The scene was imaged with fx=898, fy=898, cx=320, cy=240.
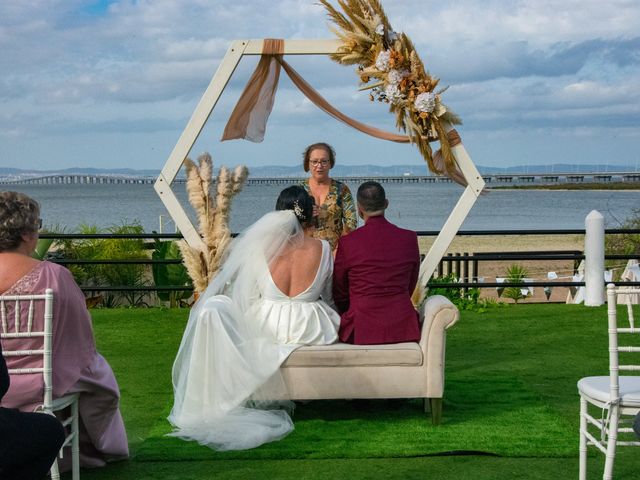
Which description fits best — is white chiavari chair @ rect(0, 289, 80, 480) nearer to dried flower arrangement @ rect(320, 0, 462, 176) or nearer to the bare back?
the bare back

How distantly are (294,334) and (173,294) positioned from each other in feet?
18.5

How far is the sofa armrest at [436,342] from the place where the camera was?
5.14 m

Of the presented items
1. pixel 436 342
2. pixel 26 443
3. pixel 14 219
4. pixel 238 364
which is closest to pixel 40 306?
pixel 14 219

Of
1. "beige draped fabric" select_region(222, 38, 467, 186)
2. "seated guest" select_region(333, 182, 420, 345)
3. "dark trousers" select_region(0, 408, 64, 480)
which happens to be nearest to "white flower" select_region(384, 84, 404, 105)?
"beige draped fabric" select_region(222, 38, 467, 186)

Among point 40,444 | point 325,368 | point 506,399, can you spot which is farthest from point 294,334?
point 40,444

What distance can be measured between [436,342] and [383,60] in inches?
76.2

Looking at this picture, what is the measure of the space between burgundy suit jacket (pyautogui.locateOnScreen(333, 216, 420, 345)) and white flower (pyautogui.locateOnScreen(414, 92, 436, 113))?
38.0 inches

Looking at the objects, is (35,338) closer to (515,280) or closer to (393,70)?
(393,70)

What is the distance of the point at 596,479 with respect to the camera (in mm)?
4359

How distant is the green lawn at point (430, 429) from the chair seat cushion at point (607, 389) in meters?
0.60

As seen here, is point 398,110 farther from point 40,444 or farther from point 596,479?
point 40,444

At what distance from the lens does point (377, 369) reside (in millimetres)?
5156

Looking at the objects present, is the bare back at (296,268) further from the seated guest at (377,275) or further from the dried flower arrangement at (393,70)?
the dried flower arrangement at (393,70)

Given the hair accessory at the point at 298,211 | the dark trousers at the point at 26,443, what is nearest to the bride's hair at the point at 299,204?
the hair accessory at the point at 298,211
